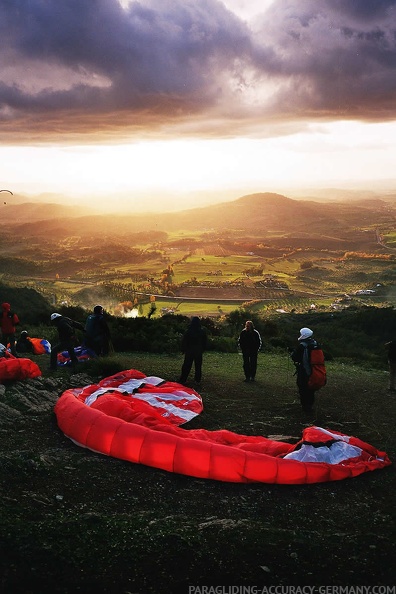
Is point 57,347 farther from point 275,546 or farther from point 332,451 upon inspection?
point 275,546

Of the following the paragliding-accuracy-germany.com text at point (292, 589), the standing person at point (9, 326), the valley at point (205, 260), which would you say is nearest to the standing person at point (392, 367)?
the paragliding-accuracy-germany.com text at point (292, 589)

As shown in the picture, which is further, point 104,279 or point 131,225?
point 131,225

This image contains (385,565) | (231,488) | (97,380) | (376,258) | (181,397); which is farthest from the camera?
(376,258)

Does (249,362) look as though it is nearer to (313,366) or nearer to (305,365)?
(305,365)

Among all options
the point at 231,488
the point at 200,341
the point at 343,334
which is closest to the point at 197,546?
the point at 231,488

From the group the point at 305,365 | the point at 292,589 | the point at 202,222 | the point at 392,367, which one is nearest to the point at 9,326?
the point at 305,365

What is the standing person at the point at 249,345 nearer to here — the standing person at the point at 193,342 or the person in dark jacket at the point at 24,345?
the standing person at the point at 193,342
